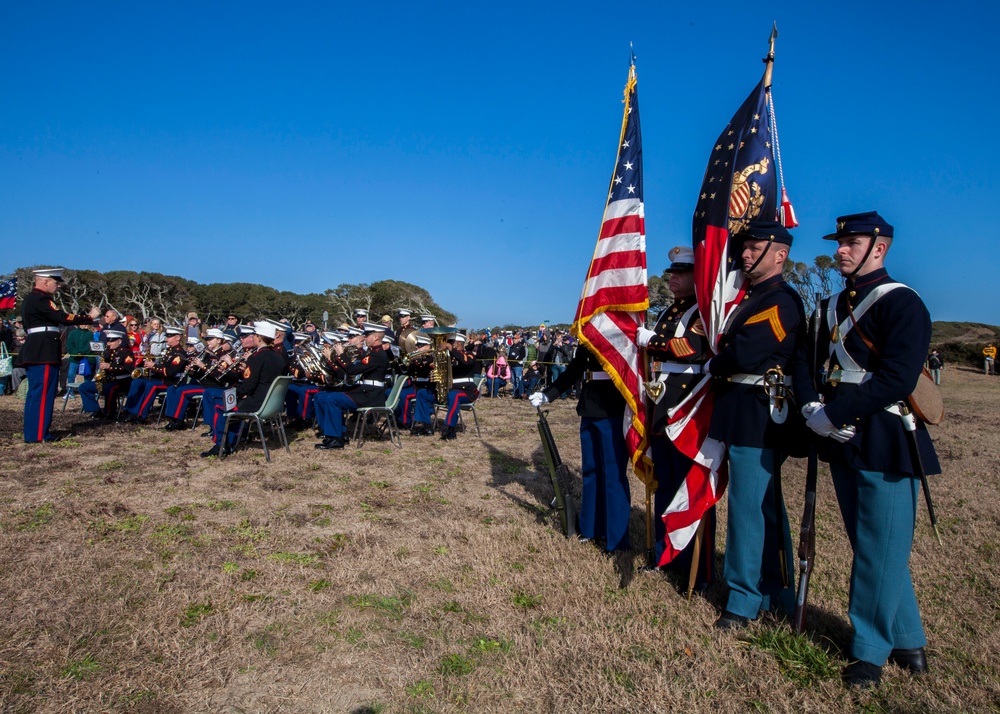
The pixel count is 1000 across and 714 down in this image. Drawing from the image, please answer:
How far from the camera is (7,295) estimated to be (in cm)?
1295

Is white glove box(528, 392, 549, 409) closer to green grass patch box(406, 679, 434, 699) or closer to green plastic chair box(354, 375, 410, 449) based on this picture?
green grass patch box(406, 679, 434, 699)

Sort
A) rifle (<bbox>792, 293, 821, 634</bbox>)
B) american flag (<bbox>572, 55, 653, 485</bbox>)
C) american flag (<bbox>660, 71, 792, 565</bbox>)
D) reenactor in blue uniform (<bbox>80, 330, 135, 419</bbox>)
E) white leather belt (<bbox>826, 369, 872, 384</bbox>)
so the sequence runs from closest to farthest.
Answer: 1. white leather belt (<bbox>826, 369, 872, 384</bbox>)
2. rifle (<bbox>792, 293, 821, 634</bbox>)
3. american flag (<bbox>660, 71, 792, 565</bbox>)
4. american flag (<bbox>572, 55, 653, 485</bbox>)
5. reenactor in blue uniform (<bbox>80, 330, 135, 419</bbox>)

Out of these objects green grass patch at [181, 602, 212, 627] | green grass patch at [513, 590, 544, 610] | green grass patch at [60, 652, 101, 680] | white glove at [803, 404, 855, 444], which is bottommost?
green grass patch at [60, 652, 101, 680]

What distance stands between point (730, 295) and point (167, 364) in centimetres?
927

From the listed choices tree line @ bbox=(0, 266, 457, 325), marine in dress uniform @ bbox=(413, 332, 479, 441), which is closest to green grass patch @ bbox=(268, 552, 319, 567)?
marine in dress uniform @ bbox=(413, 332, 479, 441)

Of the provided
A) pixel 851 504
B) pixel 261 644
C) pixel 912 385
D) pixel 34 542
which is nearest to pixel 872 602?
pixel 851 504

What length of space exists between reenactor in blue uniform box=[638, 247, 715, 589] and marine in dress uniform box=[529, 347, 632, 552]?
11.8 inches

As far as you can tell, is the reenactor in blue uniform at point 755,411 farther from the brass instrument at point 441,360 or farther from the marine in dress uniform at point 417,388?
the marine in dress uniform at point 417,388

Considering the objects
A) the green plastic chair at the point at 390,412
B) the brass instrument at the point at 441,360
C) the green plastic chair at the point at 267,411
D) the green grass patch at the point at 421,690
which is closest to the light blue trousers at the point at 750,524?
the green grass patch at the point at 421,690

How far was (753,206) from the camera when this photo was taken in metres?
3.85

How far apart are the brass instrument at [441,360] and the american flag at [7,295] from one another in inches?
360

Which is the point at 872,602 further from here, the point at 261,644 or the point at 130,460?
the point at 130,460

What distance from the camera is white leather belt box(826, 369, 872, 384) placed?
114 inches

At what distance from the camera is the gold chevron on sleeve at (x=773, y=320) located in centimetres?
326
